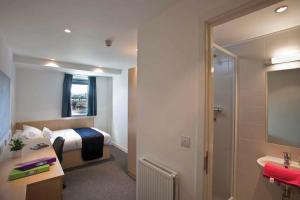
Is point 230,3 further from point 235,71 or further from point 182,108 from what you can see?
point 235,71

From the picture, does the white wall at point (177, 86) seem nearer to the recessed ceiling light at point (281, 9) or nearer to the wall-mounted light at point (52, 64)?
the recessed ceiling light at point (281, 9)

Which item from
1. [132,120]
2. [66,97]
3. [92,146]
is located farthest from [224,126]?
[66,97]

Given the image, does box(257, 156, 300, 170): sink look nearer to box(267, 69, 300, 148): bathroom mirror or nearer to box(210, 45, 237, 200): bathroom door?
box(267, 69, 300, 148): bathroom mirror

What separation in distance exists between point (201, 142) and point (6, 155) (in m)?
2.42

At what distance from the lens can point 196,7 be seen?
1283 mm

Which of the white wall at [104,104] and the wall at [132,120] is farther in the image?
the white wall at [104,104]

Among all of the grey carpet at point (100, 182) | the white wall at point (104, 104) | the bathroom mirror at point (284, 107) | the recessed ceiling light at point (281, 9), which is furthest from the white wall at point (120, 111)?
the recessed ceiling light at point (281, 9)

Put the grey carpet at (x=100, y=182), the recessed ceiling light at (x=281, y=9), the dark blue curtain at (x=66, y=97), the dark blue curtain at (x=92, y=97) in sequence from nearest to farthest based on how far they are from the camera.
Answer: the recessed ceiling light at (x=281, y=9) → the grey carpet at (x=100, y=182) → the dark blue curtain at (x=66, y=97) → the dark blue curtain at (x=92, y=97)

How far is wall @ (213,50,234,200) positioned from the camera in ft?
7.15

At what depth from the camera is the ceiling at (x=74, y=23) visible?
57.2 inches

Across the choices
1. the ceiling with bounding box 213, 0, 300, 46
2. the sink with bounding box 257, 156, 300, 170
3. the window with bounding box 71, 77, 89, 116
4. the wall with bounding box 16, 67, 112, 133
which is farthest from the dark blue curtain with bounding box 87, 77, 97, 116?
the sink with bounding box 257, 156, 300, 170

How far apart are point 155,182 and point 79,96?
13.5 ft

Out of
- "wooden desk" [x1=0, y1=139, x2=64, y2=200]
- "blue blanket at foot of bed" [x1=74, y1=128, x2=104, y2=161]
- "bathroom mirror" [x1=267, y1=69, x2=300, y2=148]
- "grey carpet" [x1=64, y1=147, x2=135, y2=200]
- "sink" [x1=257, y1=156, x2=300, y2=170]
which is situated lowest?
"grey carpet" [x1=64, y1=147, x2=135, y2=200]

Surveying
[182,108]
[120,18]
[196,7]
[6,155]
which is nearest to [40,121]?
[6,155]
